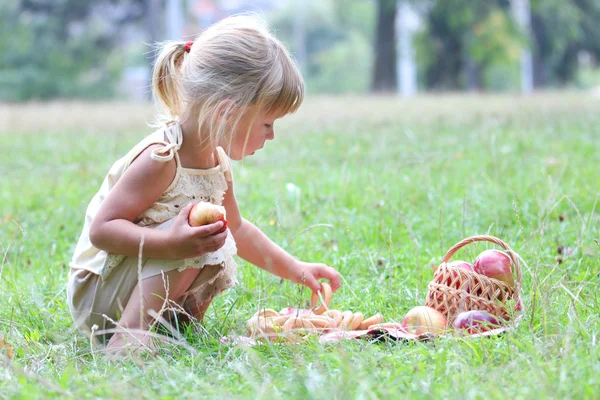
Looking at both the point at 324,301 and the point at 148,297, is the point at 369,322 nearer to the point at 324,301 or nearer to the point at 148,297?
the point at 324,301

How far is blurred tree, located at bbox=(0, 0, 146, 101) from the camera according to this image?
34031 mm

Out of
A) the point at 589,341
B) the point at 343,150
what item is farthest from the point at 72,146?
the point at 589,341

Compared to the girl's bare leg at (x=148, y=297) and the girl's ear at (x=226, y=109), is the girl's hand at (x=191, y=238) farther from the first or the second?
the girl's ear at (x=226, y=109)

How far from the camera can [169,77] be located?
2625 mm

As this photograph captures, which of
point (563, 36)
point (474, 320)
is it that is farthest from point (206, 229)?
point (563, 36)

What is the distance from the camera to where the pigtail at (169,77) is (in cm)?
262

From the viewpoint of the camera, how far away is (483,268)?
254 centimetres

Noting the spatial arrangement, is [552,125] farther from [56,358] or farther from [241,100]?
[56,358]

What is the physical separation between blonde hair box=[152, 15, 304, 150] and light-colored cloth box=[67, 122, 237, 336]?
5.0 inches

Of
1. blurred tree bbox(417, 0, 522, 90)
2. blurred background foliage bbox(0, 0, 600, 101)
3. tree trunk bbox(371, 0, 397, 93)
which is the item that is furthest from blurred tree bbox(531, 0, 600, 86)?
tree trunk bbox(371, 0, 397, 93)

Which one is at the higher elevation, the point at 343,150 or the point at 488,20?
the point at 488,20

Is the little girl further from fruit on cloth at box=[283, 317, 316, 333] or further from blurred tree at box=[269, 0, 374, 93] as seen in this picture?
blurred tree at box=[269, 0, 374, 93]

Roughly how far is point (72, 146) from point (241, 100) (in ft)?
22.1

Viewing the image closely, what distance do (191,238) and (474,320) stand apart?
0.88 metres
